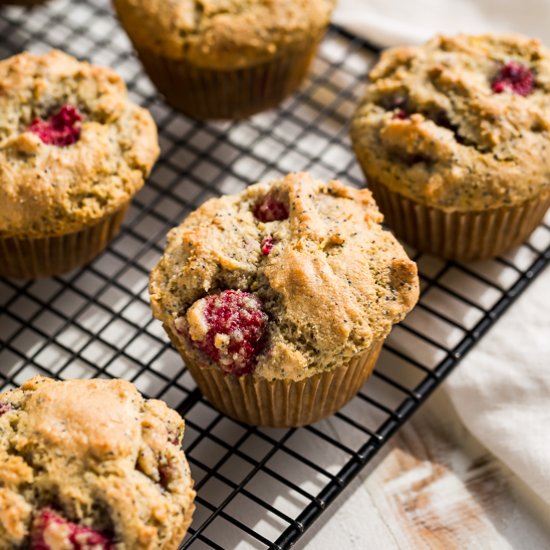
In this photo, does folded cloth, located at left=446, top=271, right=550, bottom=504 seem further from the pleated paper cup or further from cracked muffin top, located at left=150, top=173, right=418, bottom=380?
cracked muffin top, located at left=150, top=173, right=418, bottom=380

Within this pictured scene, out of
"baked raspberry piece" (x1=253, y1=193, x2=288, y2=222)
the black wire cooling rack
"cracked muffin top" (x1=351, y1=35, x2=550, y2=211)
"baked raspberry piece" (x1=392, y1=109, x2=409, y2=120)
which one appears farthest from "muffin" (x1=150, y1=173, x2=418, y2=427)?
"baked raspberry piece" (x1=392, y1=109, x2=409, y2=120)

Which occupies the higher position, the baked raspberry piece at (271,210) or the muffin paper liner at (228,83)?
the baked raspberry piece at (271,210)

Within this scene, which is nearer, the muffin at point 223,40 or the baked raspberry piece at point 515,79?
the baked raspberry piece at point 515,79

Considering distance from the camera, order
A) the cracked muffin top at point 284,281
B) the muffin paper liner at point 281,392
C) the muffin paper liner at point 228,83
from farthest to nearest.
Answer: the muffin paper liner at point 228,83 < the muffin paper liner at point 281,392 < the cracked muffin top at point 284,281

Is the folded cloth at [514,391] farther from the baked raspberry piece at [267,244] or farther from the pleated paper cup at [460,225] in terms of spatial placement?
the baked raspberry piece at [267,244]

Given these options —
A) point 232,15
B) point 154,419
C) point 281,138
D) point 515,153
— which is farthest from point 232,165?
point 154,419

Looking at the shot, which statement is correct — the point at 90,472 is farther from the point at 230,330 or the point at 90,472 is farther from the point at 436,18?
the point at 436,18

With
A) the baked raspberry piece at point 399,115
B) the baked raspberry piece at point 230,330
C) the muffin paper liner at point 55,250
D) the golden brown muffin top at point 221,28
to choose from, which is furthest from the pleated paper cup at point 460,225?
the muffin paper liner at point 55,250
